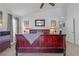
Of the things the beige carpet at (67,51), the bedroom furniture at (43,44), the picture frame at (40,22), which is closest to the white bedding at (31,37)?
the bedroom furniture at (43,44)

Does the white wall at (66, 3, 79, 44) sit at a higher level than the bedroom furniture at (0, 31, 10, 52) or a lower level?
higher

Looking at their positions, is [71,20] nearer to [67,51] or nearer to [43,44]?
[67,51]

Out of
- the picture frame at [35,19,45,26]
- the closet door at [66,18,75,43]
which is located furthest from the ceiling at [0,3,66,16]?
the closet door at [66,18,75,43]

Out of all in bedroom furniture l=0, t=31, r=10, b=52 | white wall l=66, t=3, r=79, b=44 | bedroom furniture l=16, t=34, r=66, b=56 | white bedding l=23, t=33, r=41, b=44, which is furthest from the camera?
bedroom furniture l=16, t=34, r=66, b=56

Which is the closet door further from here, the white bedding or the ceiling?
the white bedding

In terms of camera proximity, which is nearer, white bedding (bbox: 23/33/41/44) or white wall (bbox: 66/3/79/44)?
white wall (bbox: 66/3/79/44)

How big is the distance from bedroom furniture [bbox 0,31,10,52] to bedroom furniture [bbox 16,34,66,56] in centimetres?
54

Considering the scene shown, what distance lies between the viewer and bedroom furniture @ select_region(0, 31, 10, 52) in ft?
15.6

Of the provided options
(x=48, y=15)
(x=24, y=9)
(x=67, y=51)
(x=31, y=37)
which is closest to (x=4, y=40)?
(x=31, y=37)

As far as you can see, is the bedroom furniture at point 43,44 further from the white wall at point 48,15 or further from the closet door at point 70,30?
the white wall at point 48,15

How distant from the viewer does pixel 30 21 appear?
4.98 metres

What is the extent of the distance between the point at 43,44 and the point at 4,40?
1381mm

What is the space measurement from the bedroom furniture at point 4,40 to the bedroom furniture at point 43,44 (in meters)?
0.54

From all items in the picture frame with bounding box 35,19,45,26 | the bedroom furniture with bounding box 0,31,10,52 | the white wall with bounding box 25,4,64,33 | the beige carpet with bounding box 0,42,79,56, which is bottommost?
the beige carpet with bounding box 0,42,79,56
